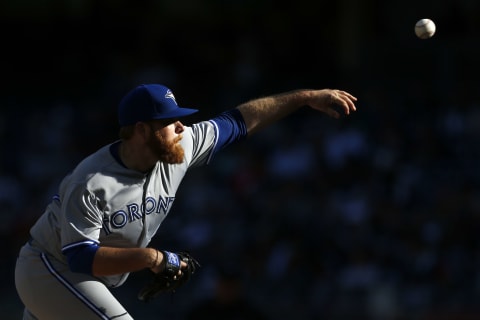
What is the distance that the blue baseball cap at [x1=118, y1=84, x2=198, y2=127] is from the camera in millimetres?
5219

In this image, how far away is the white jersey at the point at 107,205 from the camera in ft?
16.5

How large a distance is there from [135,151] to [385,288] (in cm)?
524

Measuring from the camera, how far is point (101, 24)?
1634 cm

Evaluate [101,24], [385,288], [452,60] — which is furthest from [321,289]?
[101,24]

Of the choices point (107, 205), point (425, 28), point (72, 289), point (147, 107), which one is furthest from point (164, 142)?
point (425, 28)

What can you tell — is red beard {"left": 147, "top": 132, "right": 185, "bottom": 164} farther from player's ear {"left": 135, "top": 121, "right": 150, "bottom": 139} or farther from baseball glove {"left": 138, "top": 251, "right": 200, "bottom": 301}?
baseball glove {"left": 138, "top": 251, "right": 200, "bottom": 301}

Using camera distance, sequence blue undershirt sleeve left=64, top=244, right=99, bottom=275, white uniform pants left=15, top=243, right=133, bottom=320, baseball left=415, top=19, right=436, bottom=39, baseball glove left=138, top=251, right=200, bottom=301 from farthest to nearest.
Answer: baseball left=415, top=19, right=436, bottom=39 < white uniform pants left=15, top=243, right=133, bottom=320 < baseball glove left=138, top=251, right=200, bottom=301 < blue undershirt sleeve left=64, top=244, right=99, bottom=275

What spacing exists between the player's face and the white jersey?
0.15 meters

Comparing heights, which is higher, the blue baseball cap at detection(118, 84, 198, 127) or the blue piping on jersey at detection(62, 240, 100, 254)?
the blue baseball cap at detection(118, 84, 198, 127)

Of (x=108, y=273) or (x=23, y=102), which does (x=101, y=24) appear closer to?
(x=23, y=102)

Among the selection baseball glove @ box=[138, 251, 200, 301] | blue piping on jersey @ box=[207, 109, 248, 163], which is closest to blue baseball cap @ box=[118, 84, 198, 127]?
blue piping on jersey @ box=[207, 109, 248, 163]

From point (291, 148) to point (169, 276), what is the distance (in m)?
6.64

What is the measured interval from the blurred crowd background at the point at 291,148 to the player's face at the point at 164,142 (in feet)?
10.2

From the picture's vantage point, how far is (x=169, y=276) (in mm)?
5145
